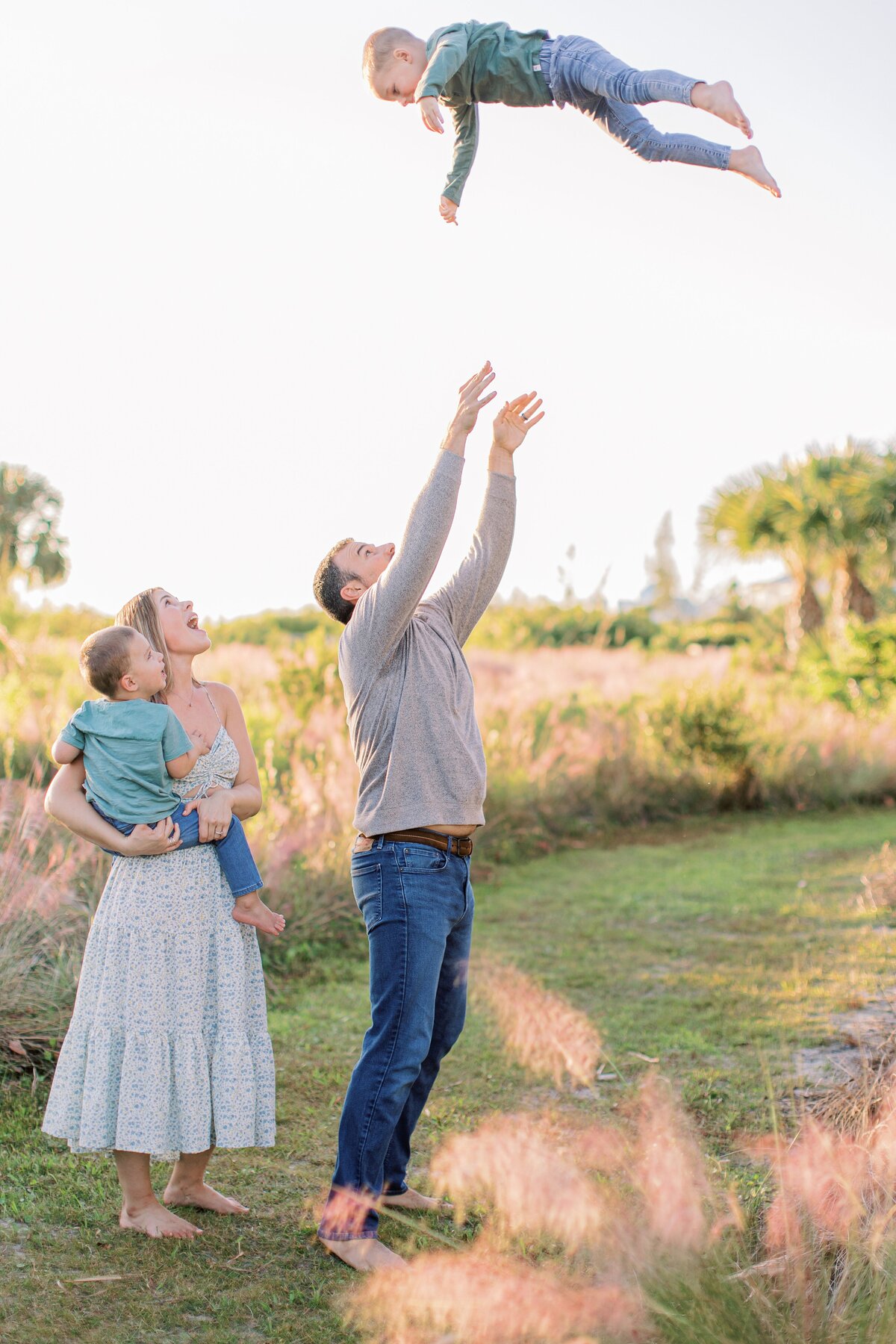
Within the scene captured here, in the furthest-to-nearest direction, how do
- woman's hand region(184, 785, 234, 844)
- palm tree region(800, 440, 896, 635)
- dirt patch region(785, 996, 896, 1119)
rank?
1. palm tree region(800, 440, 896, 635)
2. dirt patch region(785, 996, 896, 1119)
3. woman's hand region(184, 785, 234, 844)

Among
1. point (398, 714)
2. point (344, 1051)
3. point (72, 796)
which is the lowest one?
point (344, 1051)

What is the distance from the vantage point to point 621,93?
317 cm

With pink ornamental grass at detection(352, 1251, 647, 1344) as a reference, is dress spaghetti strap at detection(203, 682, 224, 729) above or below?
above

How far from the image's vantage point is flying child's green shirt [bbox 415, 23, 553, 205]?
322cm

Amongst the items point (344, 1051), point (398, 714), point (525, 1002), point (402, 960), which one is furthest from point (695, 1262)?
point (525, 1002)

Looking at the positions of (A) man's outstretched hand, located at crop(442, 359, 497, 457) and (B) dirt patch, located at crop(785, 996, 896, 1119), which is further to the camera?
(B) dirt patch, located at crop(785, 996, 896, 1119)

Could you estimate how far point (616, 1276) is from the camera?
88.7 inches

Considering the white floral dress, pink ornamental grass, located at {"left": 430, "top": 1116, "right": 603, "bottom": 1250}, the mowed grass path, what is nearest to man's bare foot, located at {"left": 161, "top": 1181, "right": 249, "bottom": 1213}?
the mowed grass path

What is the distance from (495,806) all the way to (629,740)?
2520 millimetres

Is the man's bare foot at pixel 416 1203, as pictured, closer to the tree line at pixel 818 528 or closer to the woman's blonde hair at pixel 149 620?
the woman's blonde hair at pixel 149 620

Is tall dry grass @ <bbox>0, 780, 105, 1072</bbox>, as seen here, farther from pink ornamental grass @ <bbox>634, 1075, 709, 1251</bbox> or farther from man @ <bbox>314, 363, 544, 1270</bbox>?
pink ornamental grass @ <bbox>634, 1075, 709, 1251</bbox>

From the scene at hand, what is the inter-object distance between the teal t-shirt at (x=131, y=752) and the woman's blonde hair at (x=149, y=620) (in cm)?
17

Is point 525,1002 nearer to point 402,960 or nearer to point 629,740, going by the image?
point 402,960

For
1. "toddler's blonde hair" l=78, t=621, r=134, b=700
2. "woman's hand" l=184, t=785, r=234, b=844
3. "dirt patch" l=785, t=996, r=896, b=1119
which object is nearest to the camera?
"toddler's blonde hair" l=78, t=621, r=134, b=700
